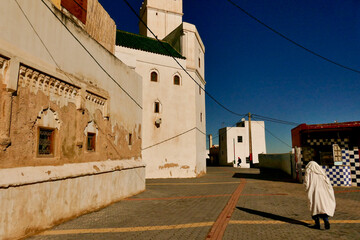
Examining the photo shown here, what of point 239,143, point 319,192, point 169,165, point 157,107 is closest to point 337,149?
point 319,192

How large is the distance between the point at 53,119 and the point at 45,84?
0.93m

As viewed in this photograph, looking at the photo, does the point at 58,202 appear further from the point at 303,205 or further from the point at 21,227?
the point at 303,205

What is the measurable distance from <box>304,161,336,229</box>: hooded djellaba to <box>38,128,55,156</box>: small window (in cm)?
672

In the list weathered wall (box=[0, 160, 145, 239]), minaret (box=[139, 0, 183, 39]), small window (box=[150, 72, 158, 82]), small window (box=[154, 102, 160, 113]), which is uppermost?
minaret (box=[139, 0, 183, 39])

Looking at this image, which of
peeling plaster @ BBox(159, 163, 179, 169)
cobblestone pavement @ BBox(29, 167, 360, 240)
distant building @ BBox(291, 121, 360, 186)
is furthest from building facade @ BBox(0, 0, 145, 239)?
distant building @ BBox(291, 121, 360, 186)

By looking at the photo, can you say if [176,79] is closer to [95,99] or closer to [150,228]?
[95,99]

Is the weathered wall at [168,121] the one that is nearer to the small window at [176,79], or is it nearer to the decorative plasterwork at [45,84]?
the small window at [176,79]

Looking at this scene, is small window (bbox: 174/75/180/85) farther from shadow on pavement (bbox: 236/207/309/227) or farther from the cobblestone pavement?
shadow on pavement (bbox: 236/207/309/227)

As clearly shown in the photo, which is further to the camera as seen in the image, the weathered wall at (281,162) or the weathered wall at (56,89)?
the weathered wall at (281,162)

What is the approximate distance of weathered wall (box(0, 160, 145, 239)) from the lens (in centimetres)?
519

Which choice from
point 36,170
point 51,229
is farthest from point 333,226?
point 36,170

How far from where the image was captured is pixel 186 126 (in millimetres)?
21500

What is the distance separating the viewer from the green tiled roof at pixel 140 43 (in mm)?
20750

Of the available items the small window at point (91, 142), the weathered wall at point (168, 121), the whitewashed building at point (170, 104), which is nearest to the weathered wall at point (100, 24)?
the small window at point (91, 142)
